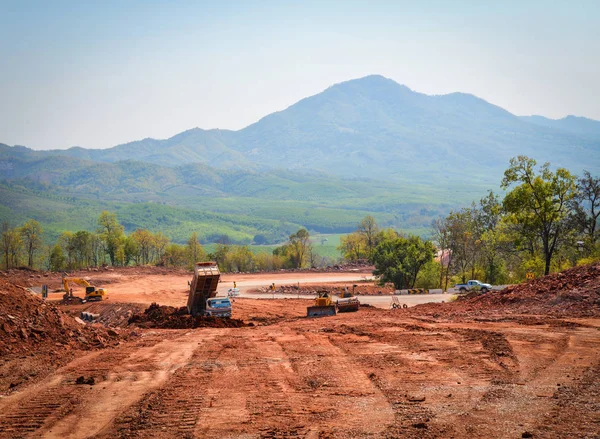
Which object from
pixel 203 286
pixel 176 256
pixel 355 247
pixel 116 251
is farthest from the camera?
pixel 176 256

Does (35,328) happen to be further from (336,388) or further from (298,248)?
(298,248)

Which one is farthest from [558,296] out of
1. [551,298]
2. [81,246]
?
[81,246]

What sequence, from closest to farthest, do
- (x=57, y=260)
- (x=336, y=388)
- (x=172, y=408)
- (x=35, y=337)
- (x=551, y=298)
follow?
(x=172, y=408) → (x=336, y=388) → (x=35, y=337) → (x=551, y=298) → (x=57, y=260)

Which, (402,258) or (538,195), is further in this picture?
(402,258)

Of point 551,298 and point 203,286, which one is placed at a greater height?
point 203,286

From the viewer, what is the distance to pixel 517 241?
160 ft

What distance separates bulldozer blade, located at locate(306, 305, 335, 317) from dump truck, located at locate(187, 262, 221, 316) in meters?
6.52

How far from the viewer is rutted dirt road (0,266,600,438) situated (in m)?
12.9

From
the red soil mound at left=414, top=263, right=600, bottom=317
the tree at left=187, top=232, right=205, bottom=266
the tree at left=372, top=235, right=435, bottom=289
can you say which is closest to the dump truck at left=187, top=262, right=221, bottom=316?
the red soil mound at left=414, top=263, right=600, bottom=317

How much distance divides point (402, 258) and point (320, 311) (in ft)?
86.9

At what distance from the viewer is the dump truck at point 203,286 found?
3797cm

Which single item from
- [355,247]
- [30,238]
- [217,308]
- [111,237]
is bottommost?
[355,247]

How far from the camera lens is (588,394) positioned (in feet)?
46.7

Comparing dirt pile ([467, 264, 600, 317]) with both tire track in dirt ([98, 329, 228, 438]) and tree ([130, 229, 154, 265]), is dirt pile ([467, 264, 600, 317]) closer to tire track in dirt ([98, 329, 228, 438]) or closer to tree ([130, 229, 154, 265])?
tire track in dirt ([98, 329, 228, 438])
